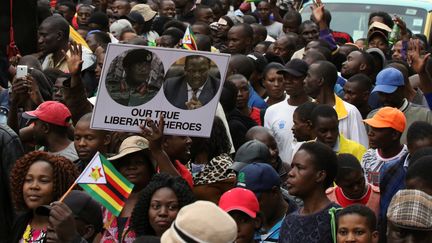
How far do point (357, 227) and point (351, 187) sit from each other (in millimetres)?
1520

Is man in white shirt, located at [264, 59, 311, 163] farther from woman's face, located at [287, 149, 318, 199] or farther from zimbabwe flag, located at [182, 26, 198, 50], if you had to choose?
woman's face, located at [287, 149, 318, 199]

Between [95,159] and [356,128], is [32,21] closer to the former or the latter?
[356,128]

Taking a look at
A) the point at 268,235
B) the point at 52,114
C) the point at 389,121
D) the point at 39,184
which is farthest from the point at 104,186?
the point at 389,121

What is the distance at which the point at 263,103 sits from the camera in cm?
1348

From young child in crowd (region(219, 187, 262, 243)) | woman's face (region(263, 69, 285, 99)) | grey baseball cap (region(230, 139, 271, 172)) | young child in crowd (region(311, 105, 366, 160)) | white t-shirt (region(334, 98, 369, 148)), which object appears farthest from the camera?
woman's face (region(263, 69, 285, 99))

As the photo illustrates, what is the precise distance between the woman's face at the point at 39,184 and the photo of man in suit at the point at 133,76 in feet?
3.26

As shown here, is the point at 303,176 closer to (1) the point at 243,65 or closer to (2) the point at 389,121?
(2) the point at 389,121

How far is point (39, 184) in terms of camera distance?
8.45m

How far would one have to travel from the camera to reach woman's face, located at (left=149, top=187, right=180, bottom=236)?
7980 millimetres

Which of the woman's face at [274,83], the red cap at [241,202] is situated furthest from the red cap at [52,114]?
the woman's face at [274,83]

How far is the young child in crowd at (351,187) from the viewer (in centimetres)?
950

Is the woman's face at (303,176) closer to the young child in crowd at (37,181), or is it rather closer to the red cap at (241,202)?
the red cap at (241,202)

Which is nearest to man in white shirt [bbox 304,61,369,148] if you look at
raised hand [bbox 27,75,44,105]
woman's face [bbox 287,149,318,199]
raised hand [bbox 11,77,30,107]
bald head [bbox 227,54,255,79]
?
bald head [bbox 227,54,255,79]

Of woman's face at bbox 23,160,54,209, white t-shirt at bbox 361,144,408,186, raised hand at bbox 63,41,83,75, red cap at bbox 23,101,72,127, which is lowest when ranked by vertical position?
white t-shirt at bbox 361,144,408,186
